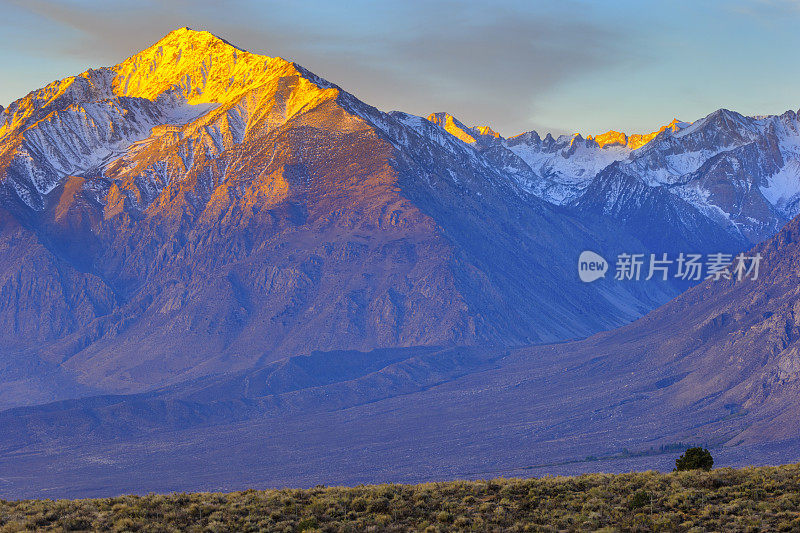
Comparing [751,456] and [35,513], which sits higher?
[35,513]

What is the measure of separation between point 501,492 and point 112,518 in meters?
18.5

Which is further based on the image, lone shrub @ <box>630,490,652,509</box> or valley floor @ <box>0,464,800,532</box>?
lone shrub @ <box>630,490,652,509</box>

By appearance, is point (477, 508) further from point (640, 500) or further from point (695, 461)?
point (695, 461)

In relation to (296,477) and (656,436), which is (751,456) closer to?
(656,436)

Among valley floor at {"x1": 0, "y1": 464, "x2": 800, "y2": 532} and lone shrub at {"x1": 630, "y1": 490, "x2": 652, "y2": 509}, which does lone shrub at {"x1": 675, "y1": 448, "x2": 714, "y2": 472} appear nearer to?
valley floor at {"x1": 0, "y1": 464, "x2": 800, "y2": 532}

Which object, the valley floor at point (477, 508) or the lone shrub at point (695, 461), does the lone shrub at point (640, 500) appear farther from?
the lone shrub at point (695, 461)

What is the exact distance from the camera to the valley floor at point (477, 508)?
1948 inches

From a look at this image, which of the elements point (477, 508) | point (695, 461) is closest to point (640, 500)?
point (477, 508)

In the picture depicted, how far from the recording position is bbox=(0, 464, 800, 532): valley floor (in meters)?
49.5

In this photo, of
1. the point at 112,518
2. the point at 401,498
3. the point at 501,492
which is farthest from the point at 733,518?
the point at 112,518

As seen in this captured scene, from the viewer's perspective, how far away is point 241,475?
187625 mm

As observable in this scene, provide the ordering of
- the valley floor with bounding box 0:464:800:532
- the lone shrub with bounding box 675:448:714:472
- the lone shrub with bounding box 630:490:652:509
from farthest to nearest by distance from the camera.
Answer: the lone shrub with bounding box 675:448:714:472 → the lone shrub with bounding box 630:490:652:509 → the valley floor with bounding box 0:464:800:532

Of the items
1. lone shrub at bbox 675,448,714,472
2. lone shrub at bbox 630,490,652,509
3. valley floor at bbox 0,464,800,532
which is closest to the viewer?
valley floor at bbox 0,464,800,532

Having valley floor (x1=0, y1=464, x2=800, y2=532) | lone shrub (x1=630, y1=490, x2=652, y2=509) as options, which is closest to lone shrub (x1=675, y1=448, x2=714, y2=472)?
valley floor (x1=0, y1=464, x2=800, y2=532)
